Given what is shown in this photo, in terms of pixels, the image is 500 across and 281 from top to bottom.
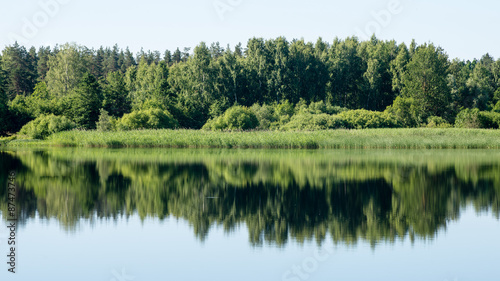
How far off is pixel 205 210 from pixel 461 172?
15231 millimetres

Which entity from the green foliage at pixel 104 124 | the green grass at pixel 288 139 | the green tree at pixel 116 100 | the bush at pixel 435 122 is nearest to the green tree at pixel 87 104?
the green tree at pixel 116 100

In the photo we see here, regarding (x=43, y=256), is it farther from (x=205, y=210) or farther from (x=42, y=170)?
(x=42, y=170)

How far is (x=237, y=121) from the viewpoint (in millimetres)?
56562

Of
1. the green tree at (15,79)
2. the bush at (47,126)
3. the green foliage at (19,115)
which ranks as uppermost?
the green tree at (15,79)

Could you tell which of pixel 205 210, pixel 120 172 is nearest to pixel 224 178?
pixel 120 172

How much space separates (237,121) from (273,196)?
128 feet

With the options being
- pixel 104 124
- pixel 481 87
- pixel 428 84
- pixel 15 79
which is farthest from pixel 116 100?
pixel 481 87

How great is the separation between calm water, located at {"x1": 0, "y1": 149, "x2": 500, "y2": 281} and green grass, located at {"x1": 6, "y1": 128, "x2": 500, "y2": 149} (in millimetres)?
21691

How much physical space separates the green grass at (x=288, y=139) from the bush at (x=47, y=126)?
1123mm

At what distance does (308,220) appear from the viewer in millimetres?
13867

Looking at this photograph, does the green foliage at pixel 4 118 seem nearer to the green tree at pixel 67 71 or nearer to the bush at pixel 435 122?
the green tree at pixel 67 71

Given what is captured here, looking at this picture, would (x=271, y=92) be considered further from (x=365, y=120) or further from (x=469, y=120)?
(x=469, y=120)

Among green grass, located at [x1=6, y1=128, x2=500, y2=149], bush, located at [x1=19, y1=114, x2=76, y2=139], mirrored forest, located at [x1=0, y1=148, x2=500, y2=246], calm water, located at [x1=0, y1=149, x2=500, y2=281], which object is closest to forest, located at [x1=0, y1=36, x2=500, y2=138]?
bush, located at [x1=19, y1=114, x2=76, y2=139]

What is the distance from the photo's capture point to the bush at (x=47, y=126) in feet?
167
